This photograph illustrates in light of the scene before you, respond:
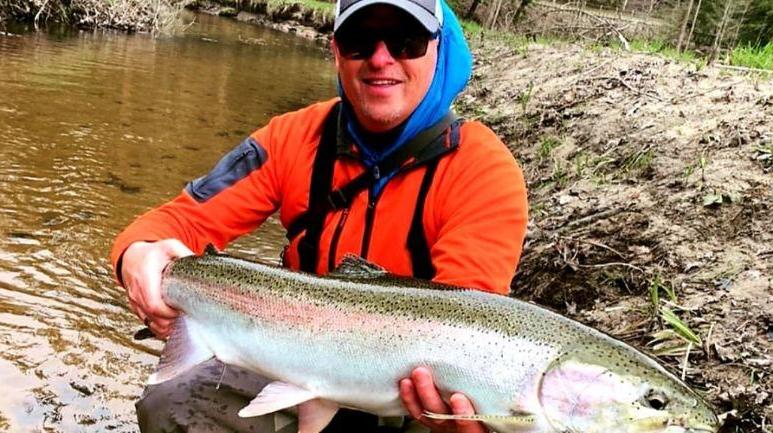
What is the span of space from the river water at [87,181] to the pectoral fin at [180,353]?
1131 millimetres

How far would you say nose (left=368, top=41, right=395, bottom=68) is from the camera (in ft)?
9.24

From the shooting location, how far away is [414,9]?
9.00 ft

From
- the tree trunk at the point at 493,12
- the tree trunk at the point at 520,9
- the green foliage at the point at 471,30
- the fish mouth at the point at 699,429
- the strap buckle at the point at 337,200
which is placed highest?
the tree trunk at the point at 520,9

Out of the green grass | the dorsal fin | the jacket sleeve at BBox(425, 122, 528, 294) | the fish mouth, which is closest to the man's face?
the jacket sleeve at BBox(425, 122, 528, 294)

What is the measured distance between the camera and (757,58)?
24.3ft

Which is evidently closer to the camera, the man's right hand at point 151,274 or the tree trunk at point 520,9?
the man's right hand at point 151,274

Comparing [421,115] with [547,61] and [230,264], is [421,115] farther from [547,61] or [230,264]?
[547,61]

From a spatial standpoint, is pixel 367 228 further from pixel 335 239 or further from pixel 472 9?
pixel 472 9

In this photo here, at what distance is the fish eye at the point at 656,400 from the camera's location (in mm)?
1918

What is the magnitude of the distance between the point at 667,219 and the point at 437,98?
76.1 inches

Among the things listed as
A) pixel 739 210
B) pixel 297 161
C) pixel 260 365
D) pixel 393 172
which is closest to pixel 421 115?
pixel 393 172

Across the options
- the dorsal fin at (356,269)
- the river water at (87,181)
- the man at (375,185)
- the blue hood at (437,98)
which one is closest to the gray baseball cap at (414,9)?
the man at (375,185)

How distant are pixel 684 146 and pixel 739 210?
121 centimetres

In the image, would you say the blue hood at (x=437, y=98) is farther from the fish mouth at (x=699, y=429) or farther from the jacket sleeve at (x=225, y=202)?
the fish mouth at (x=699, y=429)
